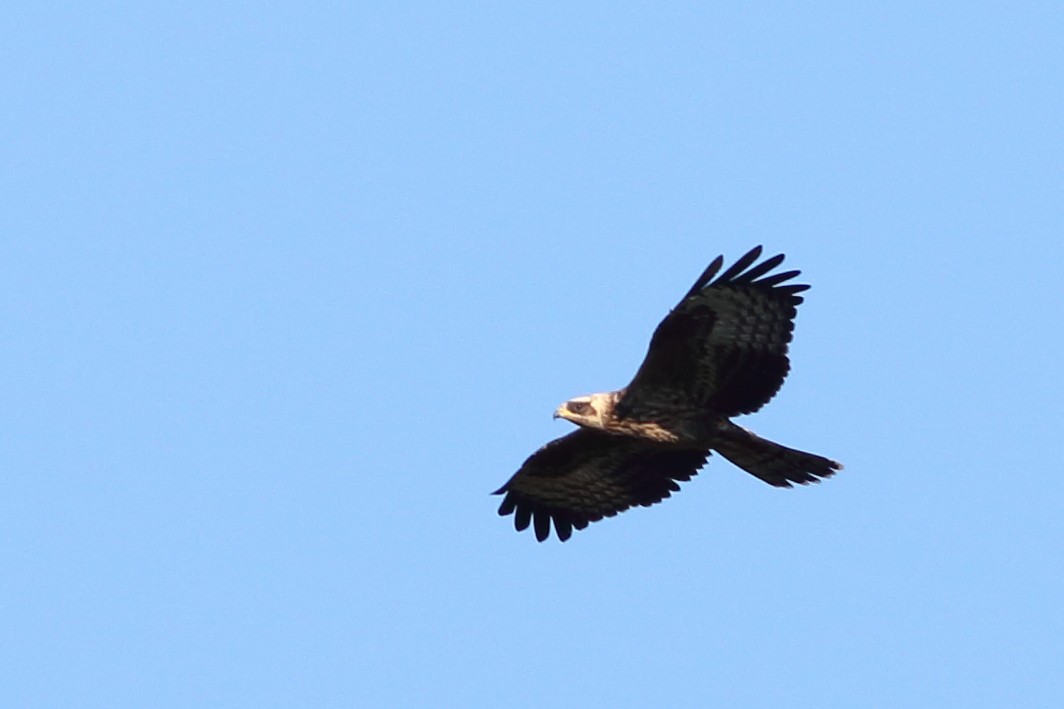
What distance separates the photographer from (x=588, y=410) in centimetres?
1457

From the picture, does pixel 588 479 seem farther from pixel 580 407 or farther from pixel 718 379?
pixel 718 379

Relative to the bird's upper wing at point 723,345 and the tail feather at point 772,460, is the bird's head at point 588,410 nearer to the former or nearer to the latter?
the bird's upper wing at point 723,345

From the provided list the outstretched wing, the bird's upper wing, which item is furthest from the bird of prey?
the outstretched wing

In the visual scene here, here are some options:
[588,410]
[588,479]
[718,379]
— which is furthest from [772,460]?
[588,479]

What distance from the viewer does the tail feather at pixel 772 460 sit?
14.2 m

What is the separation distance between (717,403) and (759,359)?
1.57ft

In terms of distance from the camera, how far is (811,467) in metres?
14.3

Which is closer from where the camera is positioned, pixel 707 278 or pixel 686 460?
pixel 707 278

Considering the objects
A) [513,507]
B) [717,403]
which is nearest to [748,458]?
[717,403]

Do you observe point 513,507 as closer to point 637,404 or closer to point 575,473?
point 575,473

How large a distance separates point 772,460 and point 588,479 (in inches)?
80.7

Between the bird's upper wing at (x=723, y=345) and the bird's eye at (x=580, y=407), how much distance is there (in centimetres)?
26

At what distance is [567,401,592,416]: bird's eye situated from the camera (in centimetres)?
1455

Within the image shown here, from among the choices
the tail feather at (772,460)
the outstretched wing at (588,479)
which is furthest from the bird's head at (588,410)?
the tail feather at (772,460)
